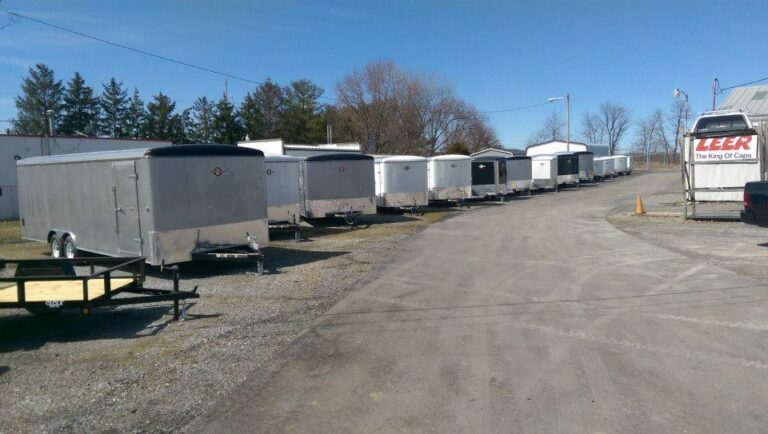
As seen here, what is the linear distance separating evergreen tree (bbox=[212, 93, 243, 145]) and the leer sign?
1796 inches

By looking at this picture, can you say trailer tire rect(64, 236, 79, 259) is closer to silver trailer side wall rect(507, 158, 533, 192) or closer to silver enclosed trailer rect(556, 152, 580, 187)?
silver trailer side wall rect(507, 158, 533, 192)

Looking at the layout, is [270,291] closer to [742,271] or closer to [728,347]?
[728,347]

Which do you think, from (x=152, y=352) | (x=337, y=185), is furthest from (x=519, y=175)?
(x=152, y=352)

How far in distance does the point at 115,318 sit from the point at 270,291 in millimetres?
2614

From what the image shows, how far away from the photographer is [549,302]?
8984mm

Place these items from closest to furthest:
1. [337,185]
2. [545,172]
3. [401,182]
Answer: [337,185] → [401,182] → [545,172]

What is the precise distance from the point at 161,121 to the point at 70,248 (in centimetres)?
4717

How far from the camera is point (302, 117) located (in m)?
63.5

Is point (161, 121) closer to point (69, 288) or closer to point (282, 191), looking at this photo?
point (282, 191)

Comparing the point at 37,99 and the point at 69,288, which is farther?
the point at 37,99

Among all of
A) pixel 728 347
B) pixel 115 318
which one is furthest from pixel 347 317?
pixel 728 347

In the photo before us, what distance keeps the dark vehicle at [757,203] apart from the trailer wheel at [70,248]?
48.8 feet

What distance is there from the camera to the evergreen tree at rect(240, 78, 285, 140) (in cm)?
6072

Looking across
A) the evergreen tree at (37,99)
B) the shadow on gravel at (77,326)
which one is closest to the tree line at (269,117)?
the evergreen tree at (37,99)
